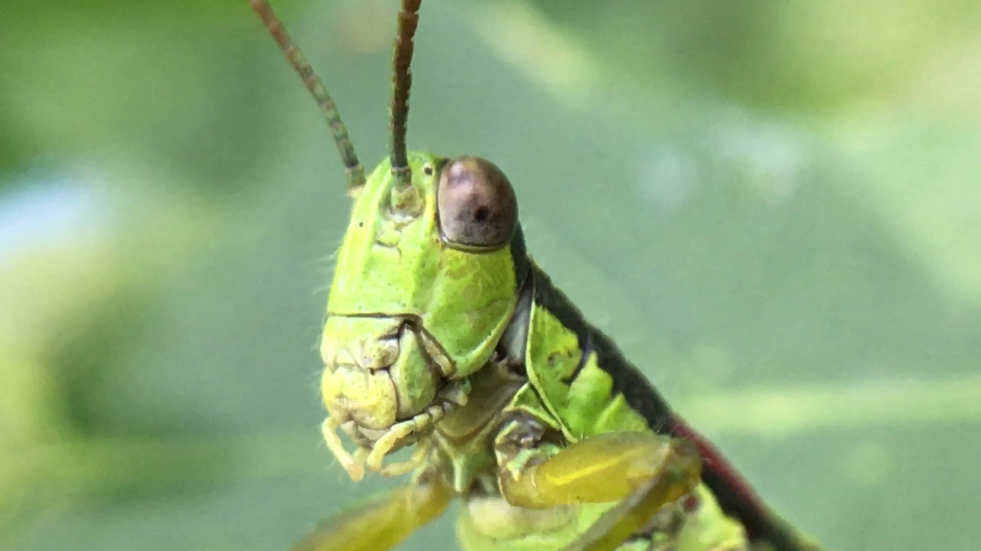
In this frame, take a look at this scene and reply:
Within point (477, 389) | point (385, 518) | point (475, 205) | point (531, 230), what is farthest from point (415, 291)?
point (531, 230)

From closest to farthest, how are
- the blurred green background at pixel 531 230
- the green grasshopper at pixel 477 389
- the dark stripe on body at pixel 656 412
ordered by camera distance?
the green grasshopper at pixel 477 389 < the dark stripe on body at pixel 656 412 < the blurred green background at pixel 531 230

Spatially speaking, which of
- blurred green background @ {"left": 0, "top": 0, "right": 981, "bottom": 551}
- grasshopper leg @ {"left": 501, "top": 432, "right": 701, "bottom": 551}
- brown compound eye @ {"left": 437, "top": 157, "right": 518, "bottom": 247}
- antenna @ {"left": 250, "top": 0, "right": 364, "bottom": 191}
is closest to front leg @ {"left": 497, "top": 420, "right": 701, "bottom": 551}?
grasshopper leg @ {"left": 501, "top": 432, "right": 701, "bottom": 551}

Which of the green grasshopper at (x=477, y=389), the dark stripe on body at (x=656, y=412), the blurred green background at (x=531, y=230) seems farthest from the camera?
the blurred green background at (x=531, y=230)

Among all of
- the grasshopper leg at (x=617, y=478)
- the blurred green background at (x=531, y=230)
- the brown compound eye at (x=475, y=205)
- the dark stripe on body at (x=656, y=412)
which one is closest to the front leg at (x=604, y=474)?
the grasshopper leg at (x=617, y=478)

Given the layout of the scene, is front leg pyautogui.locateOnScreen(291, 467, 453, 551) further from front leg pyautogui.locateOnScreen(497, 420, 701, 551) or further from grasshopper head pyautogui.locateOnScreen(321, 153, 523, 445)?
grasshopper head pyautogui.locateOnScreen(321, 153, 523, 445)

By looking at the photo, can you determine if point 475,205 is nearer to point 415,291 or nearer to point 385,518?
point 415,291

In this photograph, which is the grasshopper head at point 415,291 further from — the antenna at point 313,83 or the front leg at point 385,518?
the front leg at point 385,518

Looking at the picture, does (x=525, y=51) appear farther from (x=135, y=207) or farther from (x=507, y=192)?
(x=507, y=192)
